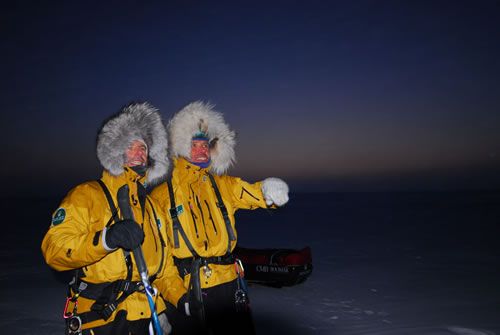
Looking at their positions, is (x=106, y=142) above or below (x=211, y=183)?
above

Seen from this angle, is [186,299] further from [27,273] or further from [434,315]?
[27,273]

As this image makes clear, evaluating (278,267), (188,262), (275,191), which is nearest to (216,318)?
(188,262)

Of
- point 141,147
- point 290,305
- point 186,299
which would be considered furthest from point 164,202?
point 290,305

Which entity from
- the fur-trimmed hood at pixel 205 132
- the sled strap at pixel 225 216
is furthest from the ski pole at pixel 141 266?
the fur-trimmed hood at pixel 205 132

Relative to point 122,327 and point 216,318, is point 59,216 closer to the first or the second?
point 122,327

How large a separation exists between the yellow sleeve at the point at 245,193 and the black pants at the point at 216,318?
2.35 ft

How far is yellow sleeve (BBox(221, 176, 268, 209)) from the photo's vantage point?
119 inches

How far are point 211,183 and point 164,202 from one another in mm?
447

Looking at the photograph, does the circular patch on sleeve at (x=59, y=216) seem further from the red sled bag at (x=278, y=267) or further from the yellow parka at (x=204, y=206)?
the red sled bag at (x=278, y=267)

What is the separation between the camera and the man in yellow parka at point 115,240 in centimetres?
190

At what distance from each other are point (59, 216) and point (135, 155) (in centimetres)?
66

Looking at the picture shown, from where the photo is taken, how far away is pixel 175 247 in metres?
2.74

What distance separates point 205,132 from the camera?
10.8 feet

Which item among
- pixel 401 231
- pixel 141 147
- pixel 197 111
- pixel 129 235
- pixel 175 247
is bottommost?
pixel 401 231
